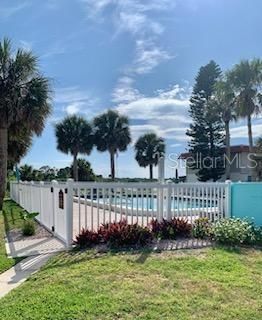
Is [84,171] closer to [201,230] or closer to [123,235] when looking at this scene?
[201,230]

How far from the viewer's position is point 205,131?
1448 inches

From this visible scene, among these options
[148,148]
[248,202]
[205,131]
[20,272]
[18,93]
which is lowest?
[20,272]

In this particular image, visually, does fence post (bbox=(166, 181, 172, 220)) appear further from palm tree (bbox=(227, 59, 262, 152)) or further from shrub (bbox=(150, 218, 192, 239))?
palm tree (bbox=(227, 59, 262, 152))

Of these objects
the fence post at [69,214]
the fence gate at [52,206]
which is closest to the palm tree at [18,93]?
the fence gate at [52,206]

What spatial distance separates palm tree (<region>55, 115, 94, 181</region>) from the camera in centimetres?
4016

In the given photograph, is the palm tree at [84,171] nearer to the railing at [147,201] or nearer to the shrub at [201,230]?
the railing at [147,201]

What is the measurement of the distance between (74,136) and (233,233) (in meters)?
33.0

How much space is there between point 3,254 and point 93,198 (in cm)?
210

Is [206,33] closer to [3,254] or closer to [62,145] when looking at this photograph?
[3,254]

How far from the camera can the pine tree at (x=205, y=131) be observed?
119 feet

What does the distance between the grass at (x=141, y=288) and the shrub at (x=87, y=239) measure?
53 centimetres

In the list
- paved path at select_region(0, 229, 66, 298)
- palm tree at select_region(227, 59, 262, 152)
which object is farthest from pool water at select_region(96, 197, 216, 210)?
palm tree at select_region(227, 59, 262, 152)

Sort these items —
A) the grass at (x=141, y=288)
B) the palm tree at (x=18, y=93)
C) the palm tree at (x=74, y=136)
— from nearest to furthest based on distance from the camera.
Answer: the grass at (x=141, y=288) < the palm tree at (x=18, y=93) < the palm tree at (x=74, y=136)

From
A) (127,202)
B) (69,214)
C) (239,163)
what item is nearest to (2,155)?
(127,202)
